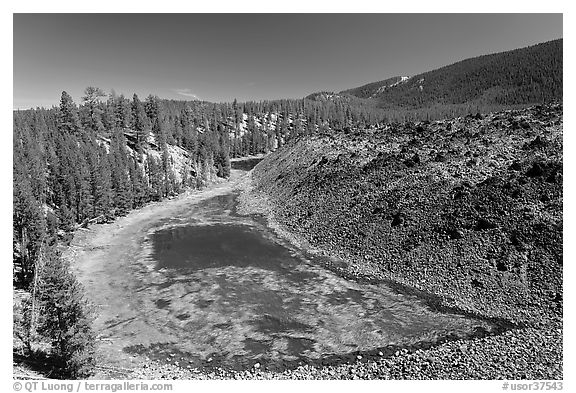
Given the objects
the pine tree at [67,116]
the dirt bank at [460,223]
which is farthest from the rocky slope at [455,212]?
the pine tree at [67,116]

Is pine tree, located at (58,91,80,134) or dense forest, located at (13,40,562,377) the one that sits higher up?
pine tree, located at (58,91,80,134)

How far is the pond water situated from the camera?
2808 centimetres

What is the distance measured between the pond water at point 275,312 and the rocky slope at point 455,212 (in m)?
4.55

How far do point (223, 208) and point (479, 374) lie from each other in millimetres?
64392

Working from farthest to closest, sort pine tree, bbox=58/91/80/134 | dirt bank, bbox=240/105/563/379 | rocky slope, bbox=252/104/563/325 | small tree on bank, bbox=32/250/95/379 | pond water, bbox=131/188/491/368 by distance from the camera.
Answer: pine tree, bbox=58/91/80/134 → rocky slope, bbox=252/104/563/325 → pond water, bbox=131/188/491/368 → dirt bank, bbox=240/105/563/379 → small tree on bank, bbox=32/250/95/379

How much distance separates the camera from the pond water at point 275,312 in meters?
28.1

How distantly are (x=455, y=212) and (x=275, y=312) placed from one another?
2732cm

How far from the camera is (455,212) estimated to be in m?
44.6

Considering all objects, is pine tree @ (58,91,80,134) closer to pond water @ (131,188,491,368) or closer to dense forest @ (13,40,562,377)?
dense forest @ (13,40,562,377)

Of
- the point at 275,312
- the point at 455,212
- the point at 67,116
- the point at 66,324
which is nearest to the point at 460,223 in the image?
the point at 455,212

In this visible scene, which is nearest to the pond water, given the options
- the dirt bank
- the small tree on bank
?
the dirt bank

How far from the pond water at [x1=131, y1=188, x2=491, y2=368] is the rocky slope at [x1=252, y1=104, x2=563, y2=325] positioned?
14.9ft

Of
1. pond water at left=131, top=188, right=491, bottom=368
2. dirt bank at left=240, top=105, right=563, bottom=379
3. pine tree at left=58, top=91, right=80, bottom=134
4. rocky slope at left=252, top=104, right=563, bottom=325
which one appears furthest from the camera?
pine tree at left=58, top=91, right=80, bottom=134
